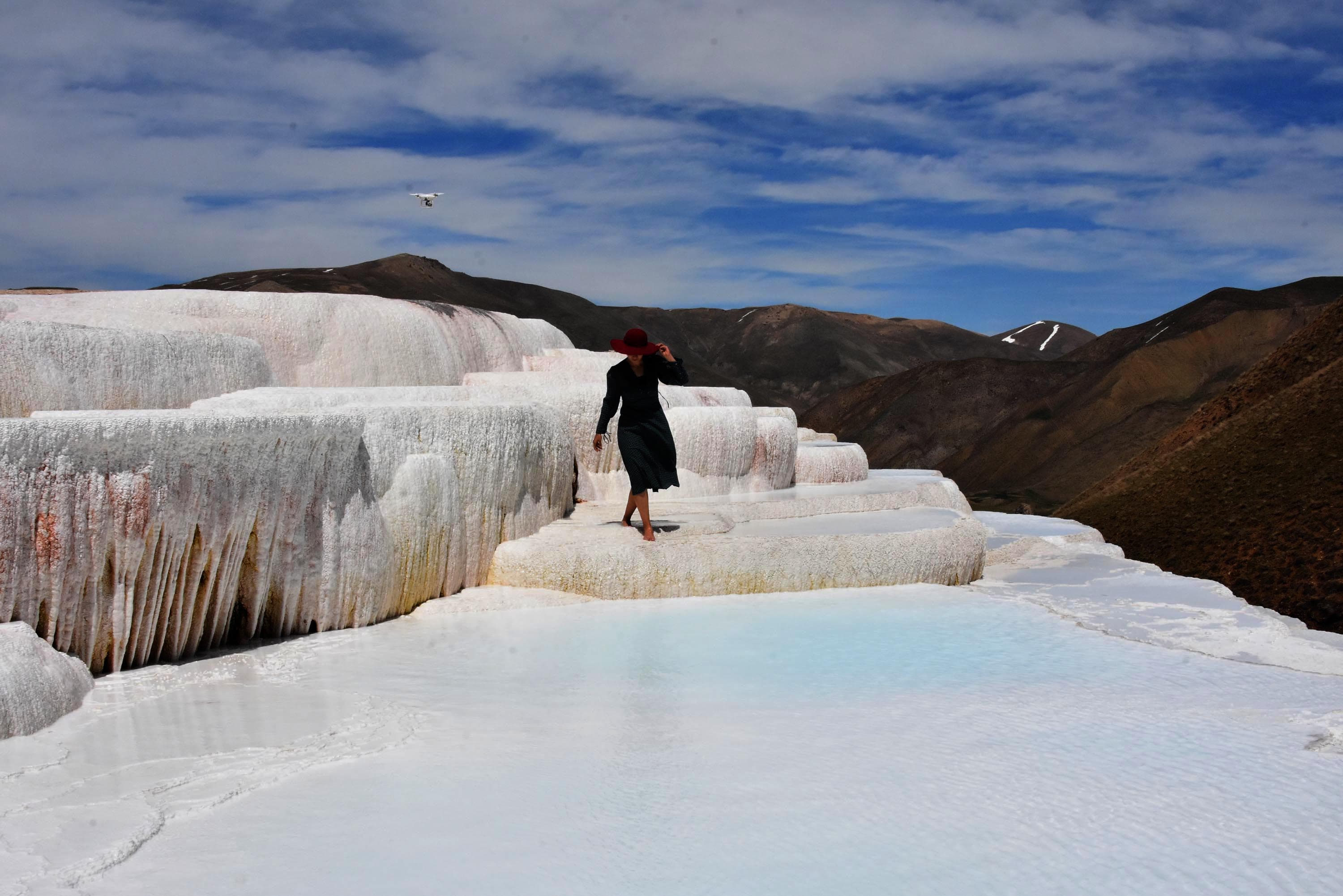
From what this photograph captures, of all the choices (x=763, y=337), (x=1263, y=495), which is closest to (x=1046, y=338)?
(x=763, y=337)

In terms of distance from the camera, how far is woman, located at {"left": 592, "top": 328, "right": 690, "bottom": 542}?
6.76m

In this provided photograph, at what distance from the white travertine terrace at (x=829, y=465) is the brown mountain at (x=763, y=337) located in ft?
104

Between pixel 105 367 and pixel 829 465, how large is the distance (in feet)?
22.8

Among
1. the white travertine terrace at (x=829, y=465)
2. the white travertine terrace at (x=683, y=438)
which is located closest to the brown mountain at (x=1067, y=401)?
the white travertine terrace at (x=829, y=465)

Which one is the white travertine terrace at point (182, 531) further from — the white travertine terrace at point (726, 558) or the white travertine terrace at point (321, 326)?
the white travertine terrace at point (321, 326)

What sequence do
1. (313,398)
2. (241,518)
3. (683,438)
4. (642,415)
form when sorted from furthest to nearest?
1. (683,438)
2. (313,398)
3. (642,415)
4. (241,518)

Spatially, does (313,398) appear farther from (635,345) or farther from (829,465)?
(829,465)

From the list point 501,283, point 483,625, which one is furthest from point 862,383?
point 483,625

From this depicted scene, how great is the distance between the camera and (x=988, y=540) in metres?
9.62

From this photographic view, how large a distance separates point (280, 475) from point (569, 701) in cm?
182

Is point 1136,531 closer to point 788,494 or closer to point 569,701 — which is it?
point 788,494

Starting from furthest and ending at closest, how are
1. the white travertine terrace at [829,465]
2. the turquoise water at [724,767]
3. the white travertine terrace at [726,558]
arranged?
the white travertine terrace at [829,465] → the white travertine terrace at [726,558] → the turquoise water at [724,767]

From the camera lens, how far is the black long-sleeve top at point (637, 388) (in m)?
6.79

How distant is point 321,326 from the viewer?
10.4 metres
